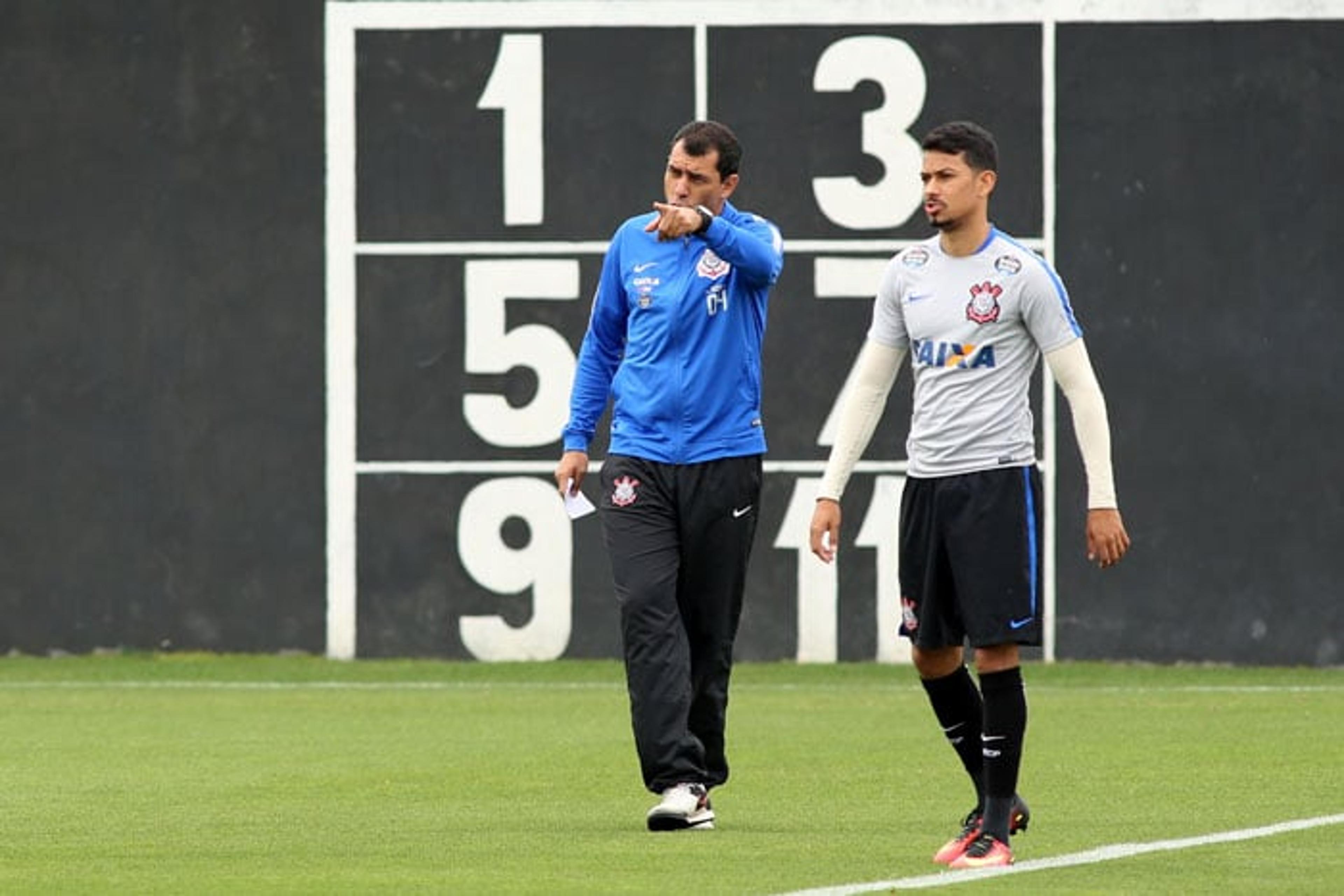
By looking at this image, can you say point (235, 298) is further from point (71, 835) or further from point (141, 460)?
point (71, 835)

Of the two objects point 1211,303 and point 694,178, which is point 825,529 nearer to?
point 694,178

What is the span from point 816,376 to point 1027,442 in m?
8.45

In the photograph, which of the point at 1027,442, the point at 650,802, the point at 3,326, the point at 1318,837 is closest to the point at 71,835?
the point at 650,802

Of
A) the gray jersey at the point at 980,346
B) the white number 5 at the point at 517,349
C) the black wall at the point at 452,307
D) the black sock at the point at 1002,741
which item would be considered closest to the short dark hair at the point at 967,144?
the gray jersey at the point at 980,346

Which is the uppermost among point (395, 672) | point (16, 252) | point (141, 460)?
point (16, 252)

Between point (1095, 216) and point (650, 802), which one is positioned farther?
point (1095, 216)

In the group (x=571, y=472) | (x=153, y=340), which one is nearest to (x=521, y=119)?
(x=153, y=340)

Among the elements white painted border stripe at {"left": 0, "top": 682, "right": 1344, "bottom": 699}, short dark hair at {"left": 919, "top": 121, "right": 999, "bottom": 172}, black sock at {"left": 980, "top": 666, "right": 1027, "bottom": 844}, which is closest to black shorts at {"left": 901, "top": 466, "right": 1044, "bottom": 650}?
black sock at {"left": 980, "top": 666, "right": 1027, "bottom": 844}

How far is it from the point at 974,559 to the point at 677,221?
151 centimetres

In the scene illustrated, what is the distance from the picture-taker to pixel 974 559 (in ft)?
28.4

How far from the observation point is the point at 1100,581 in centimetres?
1717

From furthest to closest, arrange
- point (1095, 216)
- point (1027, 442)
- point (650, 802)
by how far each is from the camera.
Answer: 1. point (1095, 216)
2. point (650, 802)
3. point (1027, 442)

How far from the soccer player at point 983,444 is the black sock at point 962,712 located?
24 centimetres

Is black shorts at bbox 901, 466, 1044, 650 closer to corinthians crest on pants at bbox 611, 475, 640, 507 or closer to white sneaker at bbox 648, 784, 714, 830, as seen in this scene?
white sneaker at bbox 648, 784, 714, 830
